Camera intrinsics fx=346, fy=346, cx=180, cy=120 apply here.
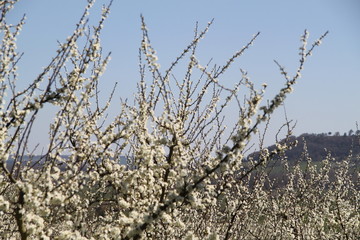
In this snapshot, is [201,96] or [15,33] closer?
[15,33]

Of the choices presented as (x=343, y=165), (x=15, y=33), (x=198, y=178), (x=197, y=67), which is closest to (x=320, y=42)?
(x=197, y=67)

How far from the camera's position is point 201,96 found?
5.68m

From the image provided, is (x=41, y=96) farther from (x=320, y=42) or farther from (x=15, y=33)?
(x=320, y=42)

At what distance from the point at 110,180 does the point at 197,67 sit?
2228 millimetres

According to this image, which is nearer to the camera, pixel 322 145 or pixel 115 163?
pixel 115 163


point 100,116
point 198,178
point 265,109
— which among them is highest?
point 100,116

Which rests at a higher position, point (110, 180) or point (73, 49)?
point (73, 49)

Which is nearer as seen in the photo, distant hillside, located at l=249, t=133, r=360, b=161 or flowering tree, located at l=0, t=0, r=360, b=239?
flowering tree, located at l=0, t=0, r=360, b=239

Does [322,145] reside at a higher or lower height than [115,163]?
higher

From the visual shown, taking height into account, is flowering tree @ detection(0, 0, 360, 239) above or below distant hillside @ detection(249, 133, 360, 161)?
below

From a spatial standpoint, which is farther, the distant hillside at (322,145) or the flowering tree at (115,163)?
the distant hillside at (322,145)

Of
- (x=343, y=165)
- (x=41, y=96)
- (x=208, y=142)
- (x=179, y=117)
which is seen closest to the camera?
(x=41, y=96)

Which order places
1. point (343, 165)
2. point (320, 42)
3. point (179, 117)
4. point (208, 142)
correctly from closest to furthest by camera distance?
point (320, 42)
point (179, 117)
point (208, 142)
point (343, 165)

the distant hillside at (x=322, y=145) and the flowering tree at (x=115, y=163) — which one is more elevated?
the distant hillside at (x=322, y=145)
